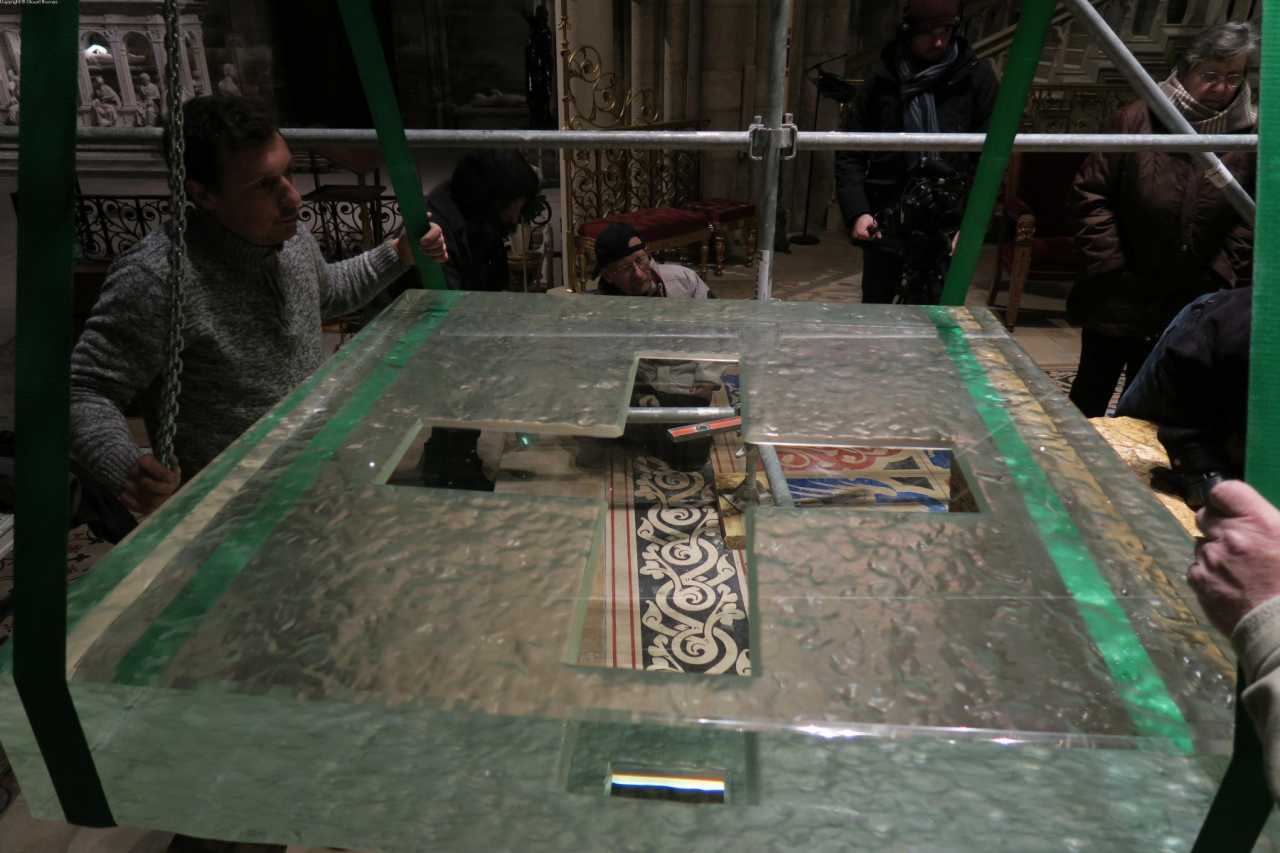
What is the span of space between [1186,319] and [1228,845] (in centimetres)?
188

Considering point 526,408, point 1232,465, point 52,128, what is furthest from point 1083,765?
point 1232,465

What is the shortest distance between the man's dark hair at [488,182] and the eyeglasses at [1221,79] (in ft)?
6.59

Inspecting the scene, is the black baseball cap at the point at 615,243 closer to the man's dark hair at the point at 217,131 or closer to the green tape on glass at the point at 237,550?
the man's dark hair at the point at 217,131

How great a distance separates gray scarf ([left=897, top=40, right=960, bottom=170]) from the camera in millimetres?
2623

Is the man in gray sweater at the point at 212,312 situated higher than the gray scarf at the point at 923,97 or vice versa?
the gray scarf at the point at 923,97

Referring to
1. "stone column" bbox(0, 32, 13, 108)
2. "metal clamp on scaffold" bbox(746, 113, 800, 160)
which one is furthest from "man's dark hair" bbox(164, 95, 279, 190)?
"stone column" bbox(0, 32, 13, 108)

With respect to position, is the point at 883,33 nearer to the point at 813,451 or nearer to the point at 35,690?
the point at 813,451

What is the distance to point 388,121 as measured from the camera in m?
1.58

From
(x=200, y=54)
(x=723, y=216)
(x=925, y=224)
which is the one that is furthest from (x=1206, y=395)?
(x=200, y=54)

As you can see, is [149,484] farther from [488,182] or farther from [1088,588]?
[488,182]

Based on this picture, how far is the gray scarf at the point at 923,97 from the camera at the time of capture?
2.62 meters

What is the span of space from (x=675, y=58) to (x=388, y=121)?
5.01 m

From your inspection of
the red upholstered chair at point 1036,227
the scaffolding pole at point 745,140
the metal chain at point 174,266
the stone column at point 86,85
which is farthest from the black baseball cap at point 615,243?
the stone column at point 86,85

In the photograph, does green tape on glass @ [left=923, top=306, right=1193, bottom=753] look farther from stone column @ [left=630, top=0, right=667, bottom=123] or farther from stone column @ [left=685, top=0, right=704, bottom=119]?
stone column @ [left=685, top=0, right=704, bottom=119]
